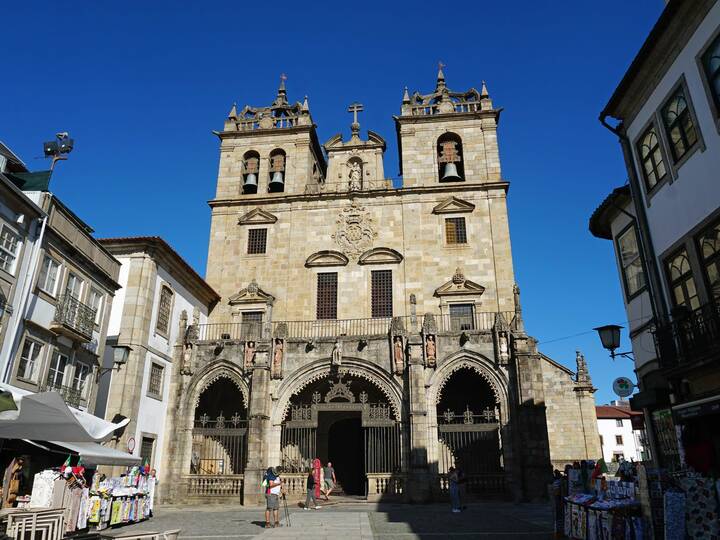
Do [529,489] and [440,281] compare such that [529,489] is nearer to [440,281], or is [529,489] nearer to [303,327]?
[440,281]

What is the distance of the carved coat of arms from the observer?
27141 millimetres

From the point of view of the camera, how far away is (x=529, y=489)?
19.4 metres

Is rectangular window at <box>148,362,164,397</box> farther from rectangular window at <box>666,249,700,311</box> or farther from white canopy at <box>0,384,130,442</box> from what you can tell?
rectangular window at <box>666,249,700,311</box>

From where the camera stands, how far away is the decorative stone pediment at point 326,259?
26828mm

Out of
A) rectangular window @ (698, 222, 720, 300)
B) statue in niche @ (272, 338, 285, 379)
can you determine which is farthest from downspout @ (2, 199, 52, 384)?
rectangular window @ (698, 222, 720, 300)

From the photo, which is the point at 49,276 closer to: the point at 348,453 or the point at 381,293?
the point at 381,293

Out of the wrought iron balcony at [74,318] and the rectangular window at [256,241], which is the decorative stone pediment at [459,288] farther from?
the wrought iron balcony at [74,318]

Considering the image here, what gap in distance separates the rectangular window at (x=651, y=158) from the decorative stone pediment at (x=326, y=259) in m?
15.5

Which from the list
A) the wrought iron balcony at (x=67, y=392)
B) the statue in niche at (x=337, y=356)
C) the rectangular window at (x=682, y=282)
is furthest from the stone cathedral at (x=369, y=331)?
the rectangular window at (x=682, y=282)

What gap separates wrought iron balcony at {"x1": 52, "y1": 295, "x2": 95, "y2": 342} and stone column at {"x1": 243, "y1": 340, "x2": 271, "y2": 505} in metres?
6.52

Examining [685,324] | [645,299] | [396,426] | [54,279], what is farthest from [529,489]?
[54,279]

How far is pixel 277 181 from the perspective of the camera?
96.2 ft

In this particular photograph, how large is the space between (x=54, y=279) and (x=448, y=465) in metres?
16.1

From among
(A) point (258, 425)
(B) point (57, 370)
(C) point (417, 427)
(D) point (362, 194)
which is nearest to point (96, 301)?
(B) point (57, 370)
